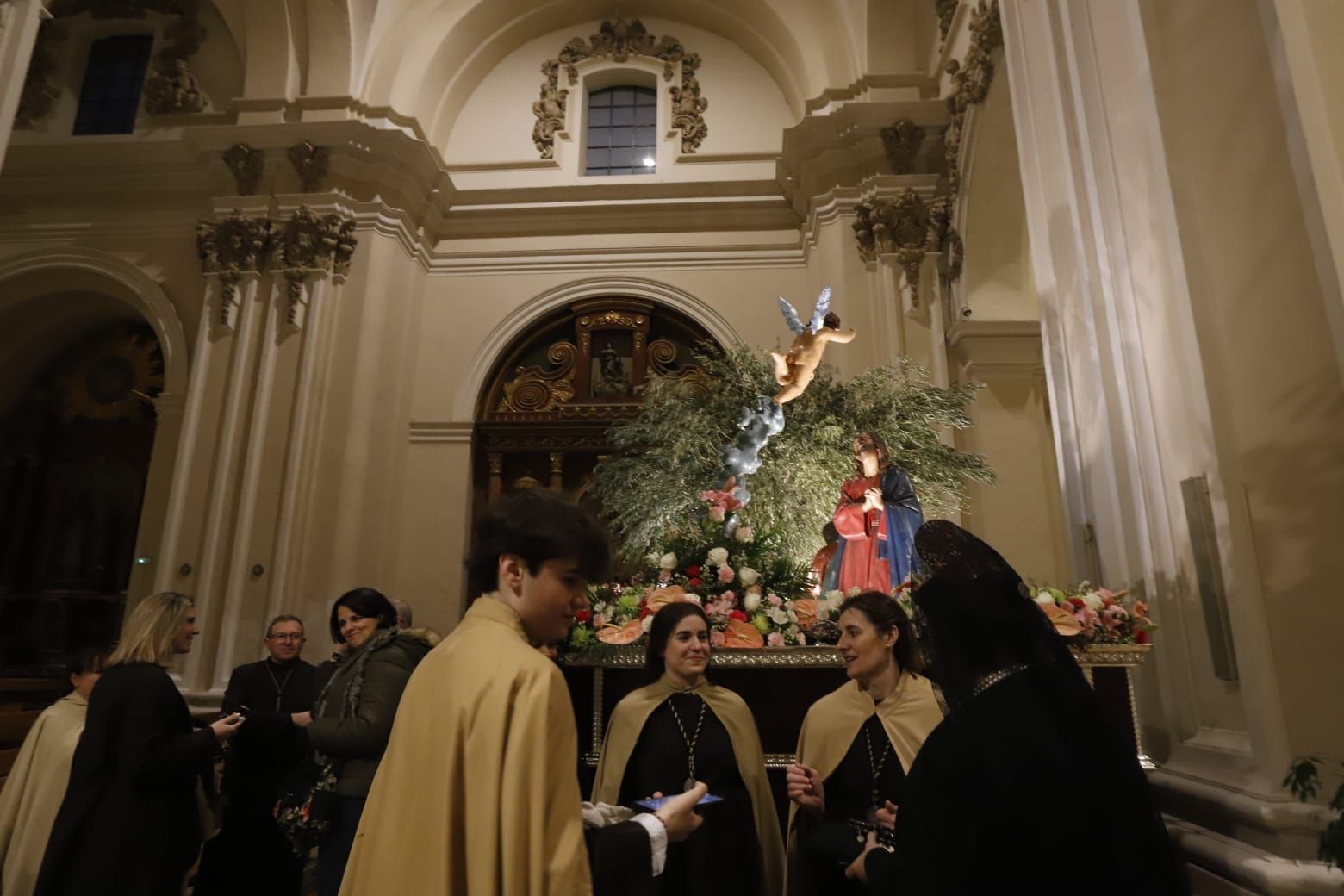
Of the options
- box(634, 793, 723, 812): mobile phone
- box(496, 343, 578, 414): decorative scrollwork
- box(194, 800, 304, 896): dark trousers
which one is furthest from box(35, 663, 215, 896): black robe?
box(496, 343, 578, 414): decorative scrollwork

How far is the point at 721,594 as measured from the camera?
418cm

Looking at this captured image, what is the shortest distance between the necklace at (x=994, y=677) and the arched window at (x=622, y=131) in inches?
386

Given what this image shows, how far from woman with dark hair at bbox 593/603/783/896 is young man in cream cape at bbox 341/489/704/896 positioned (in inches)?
52.4

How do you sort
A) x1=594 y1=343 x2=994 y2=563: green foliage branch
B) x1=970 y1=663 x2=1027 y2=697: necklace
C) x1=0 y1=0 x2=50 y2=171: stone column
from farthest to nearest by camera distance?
1. x1=594 y1=343 x2=994 y2=563: green foliage branch
2. x1=0 y1=0 x2=50 y2=171: stone column
3. x1=970 y1=663 x2=1027 y2=697: necklace

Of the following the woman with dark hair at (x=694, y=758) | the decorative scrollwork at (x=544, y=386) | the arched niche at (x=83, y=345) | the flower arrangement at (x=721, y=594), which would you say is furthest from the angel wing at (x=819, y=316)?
the arched niche at (x=83, y=345)

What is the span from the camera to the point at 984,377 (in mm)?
8156

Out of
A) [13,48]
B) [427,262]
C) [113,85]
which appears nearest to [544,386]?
[427,262]

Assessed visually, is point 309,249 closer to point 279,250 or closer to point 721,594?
point 279,250

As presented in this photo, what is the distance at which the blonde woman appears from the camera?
2.94 m

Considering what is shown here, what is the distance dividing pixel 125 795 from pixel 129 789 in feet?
0.07

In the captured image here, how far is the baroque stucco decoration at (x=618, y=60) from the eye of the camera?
10.7 meters

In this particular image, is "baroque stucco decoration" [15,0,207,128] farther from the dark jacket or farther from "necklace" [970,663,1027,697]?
"necklace" [970,663,1027,697]

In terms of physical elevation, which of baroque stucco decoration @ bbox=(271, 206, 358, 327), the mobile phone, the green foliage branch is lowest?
the mobile phone

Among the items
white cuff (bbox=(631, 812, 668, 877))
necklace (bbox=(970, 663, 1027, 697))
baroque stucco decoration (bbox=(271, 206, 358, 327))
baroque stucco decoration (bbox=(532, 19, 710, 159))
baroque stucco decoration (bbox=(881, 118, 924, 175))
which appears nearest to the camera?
necklace (bbox=(970, 663, 1027, 697))
